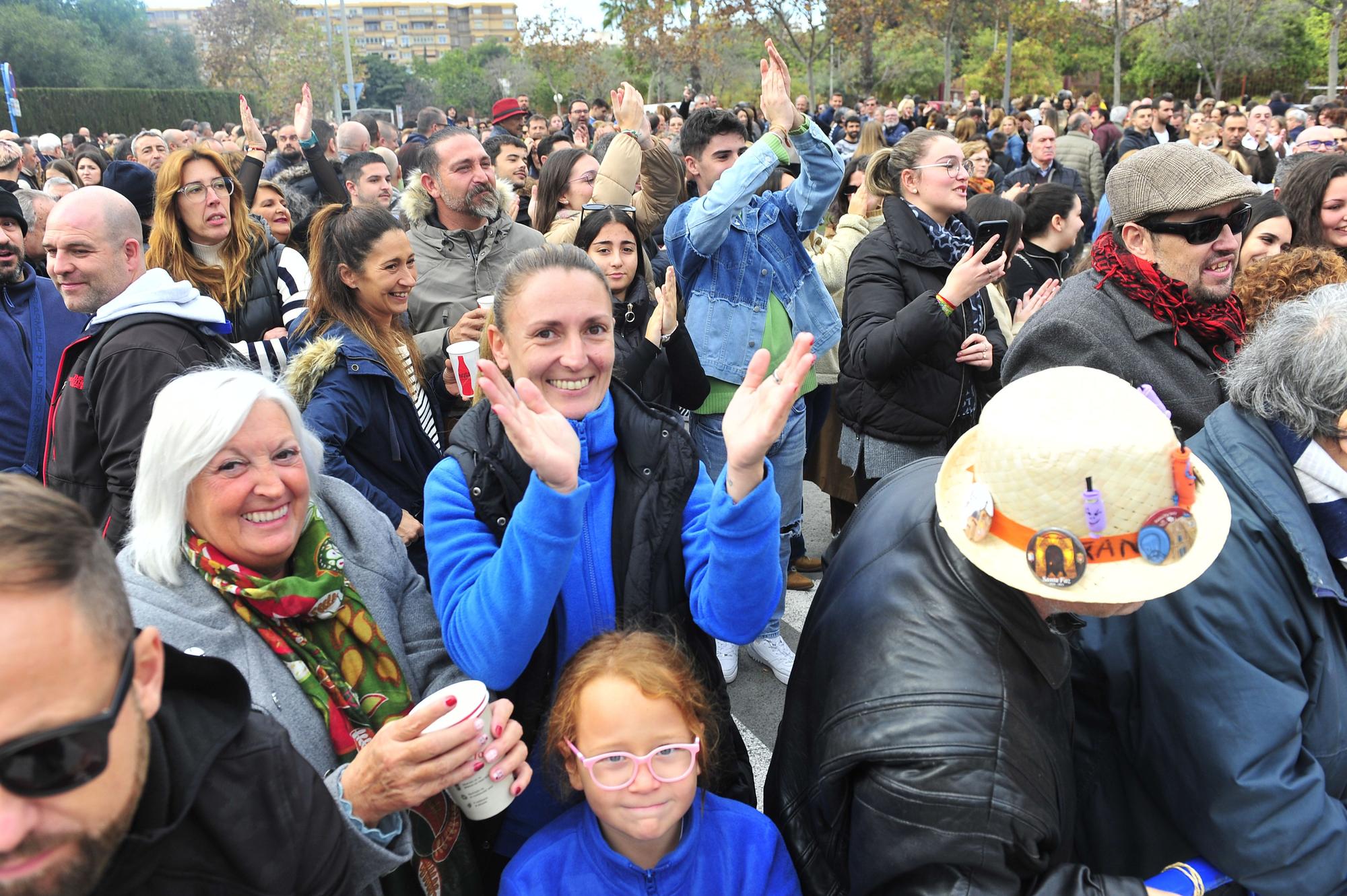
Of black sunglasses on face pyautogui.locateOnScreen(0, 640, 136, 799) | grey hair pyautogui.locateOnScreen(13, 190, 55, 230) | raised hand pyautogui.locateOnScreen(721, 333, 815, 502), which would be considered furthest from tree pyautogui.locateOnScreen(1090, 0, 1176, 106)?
black sunglasses on face pyautogui.locateOnScreen(0, 640, 136, 799)

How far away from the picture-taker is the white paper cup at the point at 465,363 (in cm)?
315

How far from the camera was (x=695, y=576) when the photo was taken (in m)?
2.02

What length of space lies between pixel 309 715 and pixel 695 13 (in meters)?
35.6

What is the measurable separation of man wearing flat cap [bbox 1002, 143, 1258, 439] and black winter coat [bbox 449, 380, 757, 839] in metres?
1.53

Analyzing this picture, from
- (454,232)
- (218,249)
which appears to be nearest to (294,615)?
(454,232)

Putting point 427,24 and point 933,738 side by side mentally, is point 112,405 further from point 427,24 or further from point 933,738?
point 427,24

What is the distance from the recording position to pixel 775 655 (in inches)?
159

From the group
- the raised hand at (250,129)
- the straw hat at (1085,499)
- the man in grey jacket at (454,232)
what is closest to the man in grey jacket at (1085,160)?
the man in grey jacket at (454,232)

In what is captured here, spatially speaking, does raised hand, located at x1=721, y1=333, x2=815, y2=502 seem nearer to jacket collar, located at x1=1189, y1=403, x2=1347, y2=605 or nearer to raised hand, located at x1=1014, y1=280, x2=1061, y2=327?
jacket collar, located at x1=1189, y1=403, x2=1347, y2=605

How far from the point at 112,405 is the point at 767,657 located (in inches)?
103

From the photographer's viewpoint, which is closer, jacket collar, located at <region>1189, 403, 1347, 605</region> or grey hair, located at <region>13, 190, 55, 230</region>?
jacket collar, located at <region>1189, 403, 1347, 605</region>

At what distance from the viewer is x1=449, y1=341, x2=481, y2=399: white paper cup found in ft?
10.3

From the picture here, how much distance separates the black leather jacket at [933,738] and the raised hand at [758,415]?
11.7 inches

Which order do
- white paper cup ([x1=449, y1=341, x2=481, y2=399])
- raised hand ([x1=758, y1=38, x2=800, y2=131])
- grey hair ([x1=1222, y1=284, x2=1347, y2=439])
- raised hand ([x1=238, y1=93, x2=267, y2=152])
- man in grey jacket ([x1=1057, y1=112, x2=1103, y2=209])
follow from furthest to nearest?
man in grey jacket ([x1=1057, y1=112, x2=1103, y2=209]) < raised hand ([x1=238, y1=93, x2=267, y2=152]) < raised hand ([x1=758, y1=38, x2=800, y2=131]) < white paper cup ([x1=449, y1=341, x2=481, y2=399]) < grey hair ([x1=1222, y1=284, x2=1347, y2=439])
